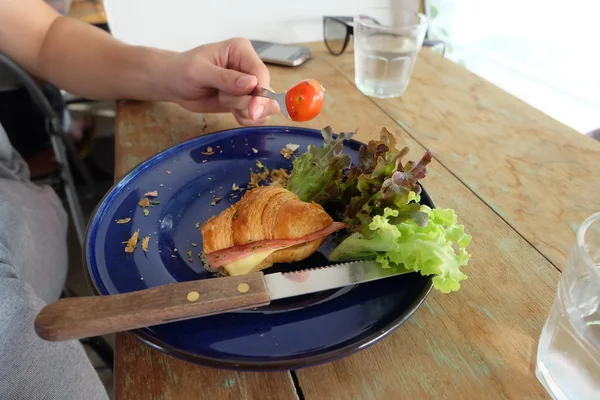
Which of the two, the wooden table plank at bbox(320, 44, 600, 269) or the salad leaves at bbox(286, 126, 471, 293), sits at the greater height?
the salad leaves at bbox(286, 126, 471, 293)

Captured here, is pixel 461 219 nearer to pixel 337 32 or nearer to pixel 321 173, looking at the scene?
pixel 321 173

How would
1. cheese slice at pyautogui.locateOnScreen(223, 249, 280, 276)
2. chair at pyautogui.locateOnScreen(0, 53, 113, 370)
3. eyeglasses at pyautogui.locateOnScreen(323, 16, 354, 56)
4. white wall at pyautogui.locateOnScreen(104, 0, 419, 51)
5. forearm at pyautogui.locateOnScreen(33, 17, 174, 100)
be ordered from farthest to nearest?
white wall at pyautogui.locateOnScreen(104, 0, 419, 51) < eyeglasses at pyautogui.locateOnScreen(323, 16, 354, 56) < chair at pyautogui.locateOnScreen(0, 53, 113, 370) < forearm at pyautogui.locateOnScreen(33, 17, 174, 100) < cheese slice at pyautogui.locateOnScreen(223, 249, 280, 276)

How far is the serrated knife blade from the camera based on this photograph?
0.50 metres

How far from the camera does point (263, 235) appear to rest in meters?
0.58

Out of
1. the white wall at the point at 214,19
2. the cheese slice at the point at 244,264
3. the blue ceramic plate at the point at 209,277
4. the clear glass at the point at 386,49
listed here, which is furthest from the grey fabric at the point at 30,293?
the clear glass at the point at 386,49

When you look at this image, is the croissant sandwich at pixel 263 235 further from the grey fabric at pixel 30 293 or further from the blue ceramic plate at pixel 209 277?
the grey fabric at pixel 30 293

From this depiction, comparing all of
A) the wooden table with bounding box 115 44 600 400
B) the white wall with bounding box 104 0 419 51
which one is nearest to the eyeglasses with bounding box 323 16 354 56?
the wooden table with bounding box 115 44 600 400

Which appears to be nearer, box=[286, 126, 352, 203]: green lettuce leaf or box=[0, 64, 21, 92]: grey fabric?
box=[286, 126, 352, 203]: green lettuce leaf

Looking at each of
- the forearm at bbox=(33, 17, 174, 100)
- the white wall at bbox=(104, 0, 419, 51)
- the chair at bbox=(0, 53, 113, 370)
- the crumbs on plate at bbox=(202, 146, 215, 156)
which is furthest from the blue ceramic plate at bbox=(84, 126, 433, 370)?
the white wall at bbox=(104, 0, 419, 51)

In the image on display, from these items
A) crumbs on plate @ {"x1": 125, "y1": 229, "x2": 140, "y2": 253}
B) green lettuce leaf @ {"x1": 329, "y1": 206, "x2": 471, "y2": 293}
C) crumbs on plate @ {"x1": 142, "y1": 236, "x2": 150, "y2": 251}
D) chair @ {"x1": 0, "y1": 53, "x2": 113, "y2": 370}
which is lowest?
chair @ {"x1": 0, "y1": 53, "x2": 113, "y2": 370}

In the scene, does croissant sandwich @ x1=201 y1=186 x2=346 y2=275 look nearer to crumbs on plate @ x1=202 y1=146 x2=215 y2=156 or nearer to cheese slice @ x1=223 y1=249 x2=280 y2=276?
cheese slice @ x1=223 y1=249 x2=280 y2=276

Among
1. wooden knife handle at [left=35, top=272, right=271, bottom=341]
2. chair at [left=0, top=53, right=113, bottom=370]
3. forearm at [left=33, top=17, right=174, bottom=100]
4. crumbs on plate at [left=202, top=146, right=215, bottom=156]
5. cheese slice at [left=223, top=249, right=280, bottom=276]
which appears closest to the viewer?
wooden knife handle at [left=35, top=272, right=271, bottom=341]

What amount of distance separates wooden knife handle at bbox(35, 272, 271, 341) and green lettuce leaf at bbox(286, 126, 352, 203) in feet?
0.66

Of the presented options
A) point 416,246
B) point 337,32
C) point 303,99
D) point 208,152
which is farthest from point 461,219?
point 337,32
